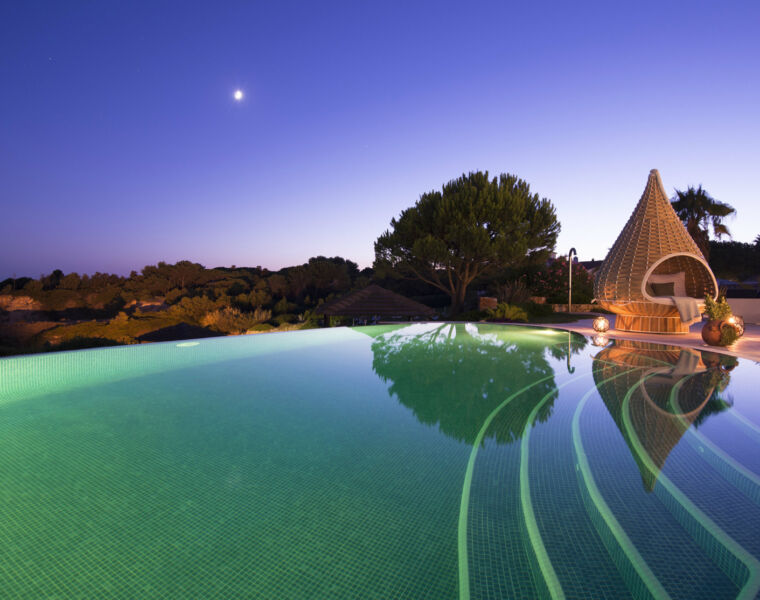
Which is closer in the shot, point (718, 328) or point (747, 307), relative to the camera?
point (718, 328)

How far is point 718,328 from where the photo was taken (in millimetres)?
7691

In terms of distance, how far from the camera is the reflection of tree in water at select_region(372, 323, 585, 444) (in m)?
3.87

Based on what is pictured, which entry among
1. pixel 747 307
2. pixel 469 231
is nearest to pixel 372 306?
pixel 469 231

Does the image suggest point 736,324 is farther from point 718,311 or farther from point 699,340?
point 699,340

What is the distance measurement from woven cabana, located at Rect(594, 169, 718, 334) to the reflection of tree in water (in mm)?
2174

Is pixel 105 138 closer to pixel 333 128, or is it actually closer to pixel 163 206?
pixel 163 206

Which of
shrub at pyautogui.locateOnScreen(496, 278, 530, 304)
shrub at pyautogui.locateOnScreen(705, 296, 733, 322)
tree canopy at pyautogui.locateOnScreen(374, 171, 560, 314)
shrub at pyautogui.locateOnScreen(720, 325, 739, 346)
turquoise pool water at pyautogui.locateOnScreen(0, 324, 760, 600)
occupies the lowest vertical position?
turquoise pool water at pyautogui.locateOnScreen(0, 324, 760, 600)

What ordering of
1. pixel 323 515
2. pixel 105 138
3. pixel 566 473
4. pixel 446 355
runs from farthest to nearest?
pixel 105 138 < pixel 446 355 < pixel 566 473 < pixel 323 515

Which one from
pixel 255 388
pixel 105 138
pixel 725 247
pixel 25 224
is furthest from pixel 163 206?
pixel 725 247

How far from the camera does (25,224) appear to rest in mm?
23781

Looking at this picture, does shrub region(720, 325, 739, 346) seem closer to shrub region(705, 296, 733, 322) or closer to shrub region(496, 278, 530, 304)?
shrub region(705, 296, 733, 322)

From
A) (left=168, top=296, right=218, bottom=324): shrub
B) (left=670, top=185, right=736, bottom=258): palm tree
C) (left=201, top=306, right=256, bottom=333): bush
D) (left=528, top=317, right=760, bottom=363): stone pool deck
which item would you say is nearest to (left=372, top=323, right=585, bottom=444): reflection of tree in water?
(left=528, top=317, right=760, bottom=363): stone pool deck

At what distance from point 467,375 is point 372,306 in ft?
22.9

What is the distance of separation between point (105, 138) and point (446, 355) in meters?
19.3
